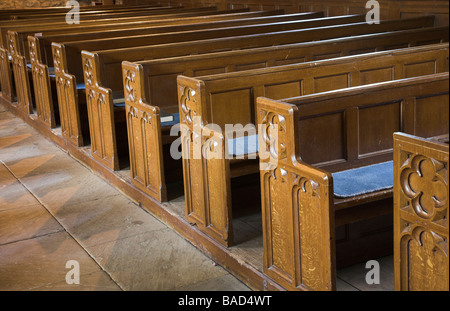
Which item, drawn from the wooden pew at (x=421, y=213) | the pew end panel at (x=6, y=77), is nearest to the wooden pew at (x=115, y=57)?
the pew end panel at (x=6, y=77)

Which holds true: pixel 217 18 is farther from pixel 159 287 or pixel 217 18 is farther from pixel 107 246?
pixel 159 287

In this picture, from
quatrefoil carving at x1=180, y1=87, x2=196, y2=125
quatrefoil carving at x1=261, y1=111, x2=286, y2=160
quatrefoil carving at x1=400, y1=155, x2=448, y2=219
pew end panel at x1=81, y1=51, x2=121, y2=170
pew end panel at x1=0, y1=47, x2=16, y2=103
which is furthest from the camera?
pew end panel at x1=0, y1=47, x2=16, y2=103

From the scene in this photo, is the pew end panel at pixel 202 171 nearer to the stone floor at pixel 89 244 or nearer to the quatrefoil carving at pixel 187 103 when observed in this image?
the quatrefoil carving at pixel 187 103

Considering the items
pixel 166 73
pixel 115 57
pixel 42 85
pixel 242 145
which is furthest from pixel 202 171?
pixel 42 85

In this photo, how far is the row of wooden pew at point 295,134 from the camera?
7.63ft

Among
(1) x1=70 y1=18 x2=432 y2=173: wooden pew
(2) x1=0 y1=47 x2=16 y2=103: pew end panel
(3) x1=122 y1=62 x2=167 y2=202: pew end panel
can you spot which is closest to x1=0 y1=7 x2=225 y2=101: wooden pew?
(2) x1=0 y1=47 x2=16 y2=103: pew end panel

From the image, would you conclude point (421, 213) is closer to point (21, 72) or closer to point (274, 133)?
point (274, 133)

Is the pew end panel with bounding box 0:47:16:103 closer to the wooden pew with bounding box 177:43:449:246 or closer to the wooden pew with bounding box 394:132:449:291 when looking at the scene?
the wooden pew with bounding box 177:43:449:246

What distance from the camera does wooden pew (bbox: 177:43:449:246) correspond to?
3.43 metres

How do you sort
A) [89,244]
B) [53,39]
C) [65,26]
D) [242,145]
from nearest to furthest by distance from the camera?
[242,145]
[89,244]
[53,39]
[65,26]

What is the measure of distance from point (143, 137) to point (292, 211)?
1.77m

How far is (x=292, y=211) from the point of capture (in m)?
2.76

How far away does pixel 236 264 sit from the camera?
→ 3236 millimetres
